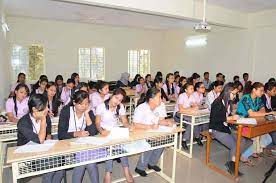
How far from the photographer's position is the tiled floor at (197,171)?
123 inches

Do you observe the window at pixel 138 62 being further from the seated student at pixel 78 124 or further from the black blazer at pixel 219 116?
the seated student at pixel 78 124

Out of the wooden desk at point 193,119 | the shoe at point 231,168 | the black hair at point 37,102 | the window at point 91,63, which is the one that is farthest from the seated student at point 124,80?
the black hair at point 37,102

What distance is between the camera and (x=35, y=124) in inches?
93.6

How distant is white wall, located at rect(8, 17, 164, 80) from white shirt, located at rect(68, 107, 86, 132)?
6.07 m

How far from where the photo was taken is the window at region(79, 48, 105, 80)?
8.74m

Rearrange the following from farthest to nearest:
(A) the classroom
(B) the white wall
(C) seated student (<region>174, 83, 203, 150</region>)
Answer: (B) the white wall → (C) seated student (<region>174, 83, 203, 150</region>) → (A) the classroom

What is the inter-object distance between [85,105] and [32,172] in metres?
0.83

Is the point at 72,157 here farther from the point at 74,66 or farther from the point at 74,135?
the point at 74,66

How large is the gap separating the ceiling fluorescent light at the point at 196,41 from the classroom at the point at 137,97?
0.04 m

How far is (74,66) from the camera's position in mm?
8531

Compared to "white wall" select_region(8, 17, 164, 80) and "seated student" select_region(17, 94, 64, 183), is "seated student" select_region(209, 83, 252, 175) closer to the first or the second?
"seated student" select_region(17, 94, 64, 183)

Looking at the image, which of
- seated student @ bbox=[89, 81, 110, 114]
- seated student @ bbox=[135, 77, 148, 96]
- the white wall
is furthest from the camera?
the white wall

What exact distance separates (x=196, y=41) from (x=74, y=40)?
4.59m

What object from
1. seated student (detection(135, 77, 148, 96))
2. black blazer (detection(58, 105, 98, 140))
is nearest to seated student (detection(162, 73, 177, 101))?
seated student (detection(135, 77, 148, 96))
